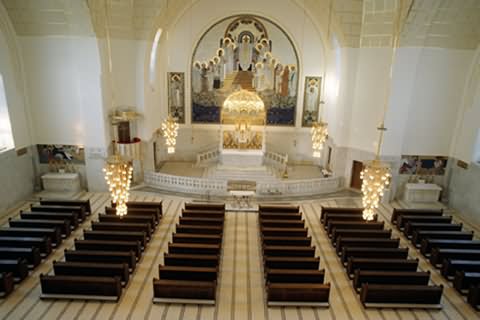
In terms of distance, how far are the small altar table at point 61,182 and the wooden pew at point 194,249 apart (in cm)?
858

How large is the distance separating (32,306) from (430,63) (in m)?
17.9

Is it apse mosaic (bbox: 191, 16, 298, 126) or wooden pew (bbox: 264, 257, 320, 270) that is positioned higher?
apse mosaic (bbox: 191, 16, 298, 126)

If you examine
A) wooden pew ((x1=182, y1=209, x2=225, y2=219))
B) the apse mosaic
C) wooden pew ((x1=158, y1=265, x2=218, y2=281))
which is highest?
the apse mosaic

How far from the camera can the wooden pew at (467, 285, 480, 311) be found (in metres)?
9.72

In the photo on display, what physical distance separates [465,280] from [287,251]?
17.4ft

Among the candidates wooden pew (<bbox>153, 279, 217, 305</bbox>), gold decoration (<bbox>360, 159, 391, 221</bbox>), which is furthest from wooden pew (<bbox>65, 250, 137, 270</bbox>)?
gold decoration (<bbox>360, 159, 391, 221</bbox>)

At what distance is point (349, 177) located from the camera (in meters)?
18.4

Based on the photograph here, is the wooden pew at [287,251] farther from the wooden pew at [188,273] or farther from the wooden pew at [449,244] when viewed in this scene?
the wooden pew at [449,244]

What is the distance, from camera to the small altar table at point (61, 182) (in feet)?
56.4

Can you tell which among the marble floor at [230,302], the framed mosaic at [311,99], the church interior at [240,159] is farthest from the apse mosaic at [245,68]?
the marble floor at [230,302]

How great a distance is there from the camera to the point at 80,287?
966 cm

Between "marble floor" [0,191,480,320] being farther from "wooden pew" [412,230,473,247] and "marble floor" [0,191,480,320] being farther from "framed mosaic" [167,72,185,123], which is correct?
"framed mosaic" [167,72,185,123]

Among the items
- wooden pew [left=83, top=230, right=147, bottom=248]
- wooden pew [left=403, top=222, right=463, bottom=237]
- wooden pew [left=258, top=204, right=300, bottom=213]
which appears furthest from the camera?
wooden pew [left=258, top=204, right=300, bottom=213]

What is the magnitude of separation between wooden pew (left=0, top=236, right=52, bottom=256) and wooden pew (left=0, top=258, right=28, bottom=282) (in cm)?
112
